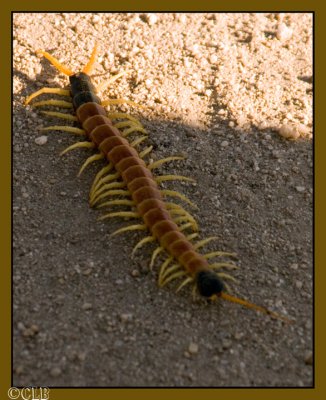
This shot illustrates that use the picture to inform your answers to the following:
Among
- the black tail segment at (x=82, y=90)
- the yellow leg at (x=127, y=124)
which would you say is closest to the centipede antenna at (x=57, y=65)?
the black tail segment at (x=82, y=90)

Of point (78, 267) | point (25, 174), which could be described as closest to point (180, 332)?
point (78, 267)

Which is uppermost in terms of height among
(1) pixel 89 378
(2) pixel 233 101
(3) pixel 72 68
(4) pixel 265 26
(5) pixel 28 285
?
(4) pixel 265 26

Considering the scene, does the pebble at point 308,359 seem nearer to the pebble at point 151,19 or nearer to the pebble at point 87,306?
the pebble at point 87,306

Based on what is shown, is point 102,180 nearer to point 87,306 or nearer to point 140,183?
point 140,183

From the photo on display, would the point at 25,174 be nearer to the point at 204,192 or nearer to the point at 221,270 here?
the point at 204,192

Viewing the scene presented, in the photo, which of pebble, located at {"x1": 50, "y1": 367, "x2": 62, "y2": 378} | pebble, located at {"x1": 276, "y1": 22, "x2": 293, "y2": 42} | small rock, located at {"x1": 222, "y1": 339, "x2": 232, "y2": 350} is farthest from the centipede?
pebble, located at {"x1": 276, "y1": 22, "x2": 293, "y2": 42}

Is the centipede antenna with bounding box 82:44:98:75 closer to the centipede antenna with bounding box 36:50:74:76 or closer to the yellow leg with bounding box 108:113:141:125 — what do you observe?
the centipede antenna with bounding box 36:50:74:76

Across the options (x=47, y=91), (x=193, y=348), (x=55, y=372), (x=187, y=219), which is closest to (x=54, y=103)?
(x=47, y=91)
